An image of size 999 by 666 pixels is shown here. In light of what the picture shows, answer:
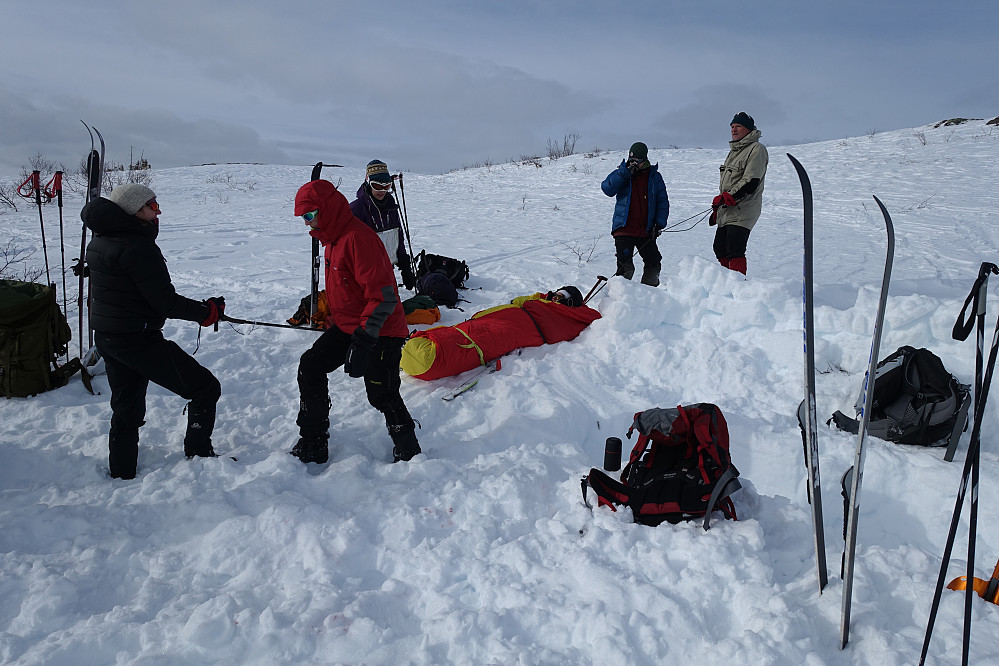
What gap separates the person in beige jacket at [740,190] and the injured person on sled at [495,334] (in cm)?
181

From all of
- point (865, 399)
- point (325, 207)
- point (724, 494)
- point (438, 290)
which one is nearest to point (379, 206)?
point (438, 290)

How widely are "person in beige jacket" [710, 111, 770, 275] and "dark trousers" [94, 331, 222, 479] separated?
16.7 feet

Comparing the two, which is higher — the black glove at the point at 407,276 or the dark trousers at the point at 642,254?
the dark trousers at the point at 642,254

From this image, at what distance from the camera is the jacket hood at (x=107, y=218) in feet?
10.0

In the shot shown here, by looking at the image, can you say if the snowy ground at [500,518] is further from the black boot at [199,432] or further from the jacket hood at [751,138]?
the jacket hood at [751,138]

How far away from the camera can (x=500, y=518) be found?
307 centimetres

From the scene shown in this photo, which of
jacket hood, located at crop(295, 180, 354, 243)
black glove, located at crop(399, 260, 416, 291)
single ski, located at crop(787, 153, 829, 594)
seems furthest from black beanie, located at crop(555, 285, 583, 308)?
single ski, located at crop(787, 153, 829, 594)

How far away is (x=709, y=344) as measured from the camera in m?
5.07

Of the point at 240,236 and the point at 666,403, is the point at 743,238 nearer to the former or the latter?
the point at 666,403

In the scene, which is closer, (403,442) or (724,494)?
(724,494)

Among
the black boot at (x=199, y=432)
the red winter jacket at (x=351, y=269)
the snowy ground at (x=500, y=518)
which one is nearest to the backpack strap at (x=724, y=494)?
the snowy ground at (x=500, y=518)

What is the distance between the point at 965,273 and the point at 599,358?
571cm

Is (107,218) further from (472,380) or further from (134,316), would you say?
(472,380)

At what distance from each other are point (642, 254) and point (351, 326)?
4008 mm
